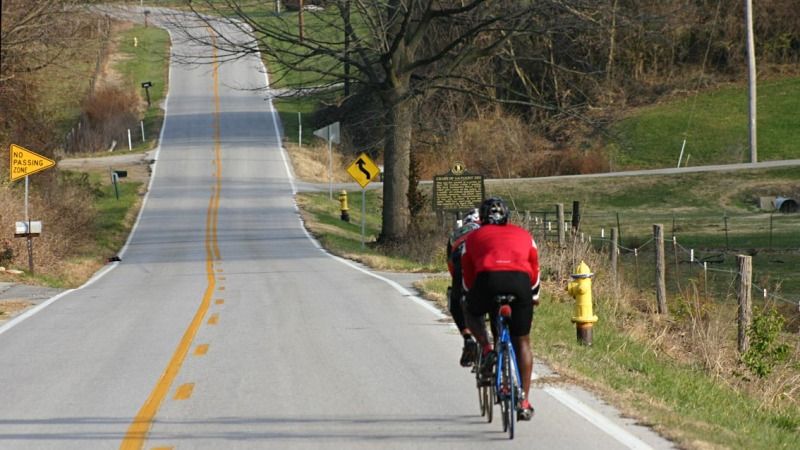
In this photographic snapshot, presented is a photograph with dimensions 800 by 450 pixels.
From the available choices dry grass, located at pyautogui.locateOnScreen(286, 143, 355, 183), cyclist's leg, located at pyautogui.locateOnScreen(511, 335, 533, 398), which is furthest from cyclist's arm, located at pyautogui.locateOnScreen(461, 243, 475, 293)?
dry grass, located at pyautogui.locateOnScreen(286, 143, 355, 183)

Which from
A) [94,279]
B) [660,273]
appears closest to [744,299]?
[660,273]

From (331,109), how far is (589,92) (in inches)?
598

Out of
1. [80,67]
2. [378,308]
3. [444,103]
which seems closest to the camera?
[378,308]

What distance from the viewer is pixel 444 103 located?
63219 mm

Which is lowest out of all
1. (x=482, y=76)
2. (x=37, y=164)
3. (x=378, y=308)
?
(x=378, y=308)

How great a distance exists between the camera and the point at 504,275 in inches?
336

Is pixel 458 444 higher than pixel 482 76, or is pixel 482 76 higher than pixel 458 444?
pixel 482 76

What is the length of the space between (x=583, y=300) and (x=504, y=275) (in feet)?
17.3

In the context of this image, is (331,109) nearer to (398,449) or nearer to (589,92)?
(589,92)

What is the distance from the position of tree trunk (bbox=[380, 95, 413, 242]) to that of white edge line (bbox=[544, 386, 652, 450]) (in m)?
24.3

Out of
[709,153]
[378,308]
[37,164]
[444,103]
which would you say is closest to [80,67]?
[444,103]

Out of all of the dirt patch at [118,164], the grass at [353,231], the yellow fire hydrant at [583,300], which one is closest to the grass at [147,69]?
the dirt patch at [118,164]

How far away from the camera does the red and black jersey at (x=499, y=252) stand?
859 centimetres

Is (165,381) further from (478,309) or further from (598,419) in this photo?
(598,419)
